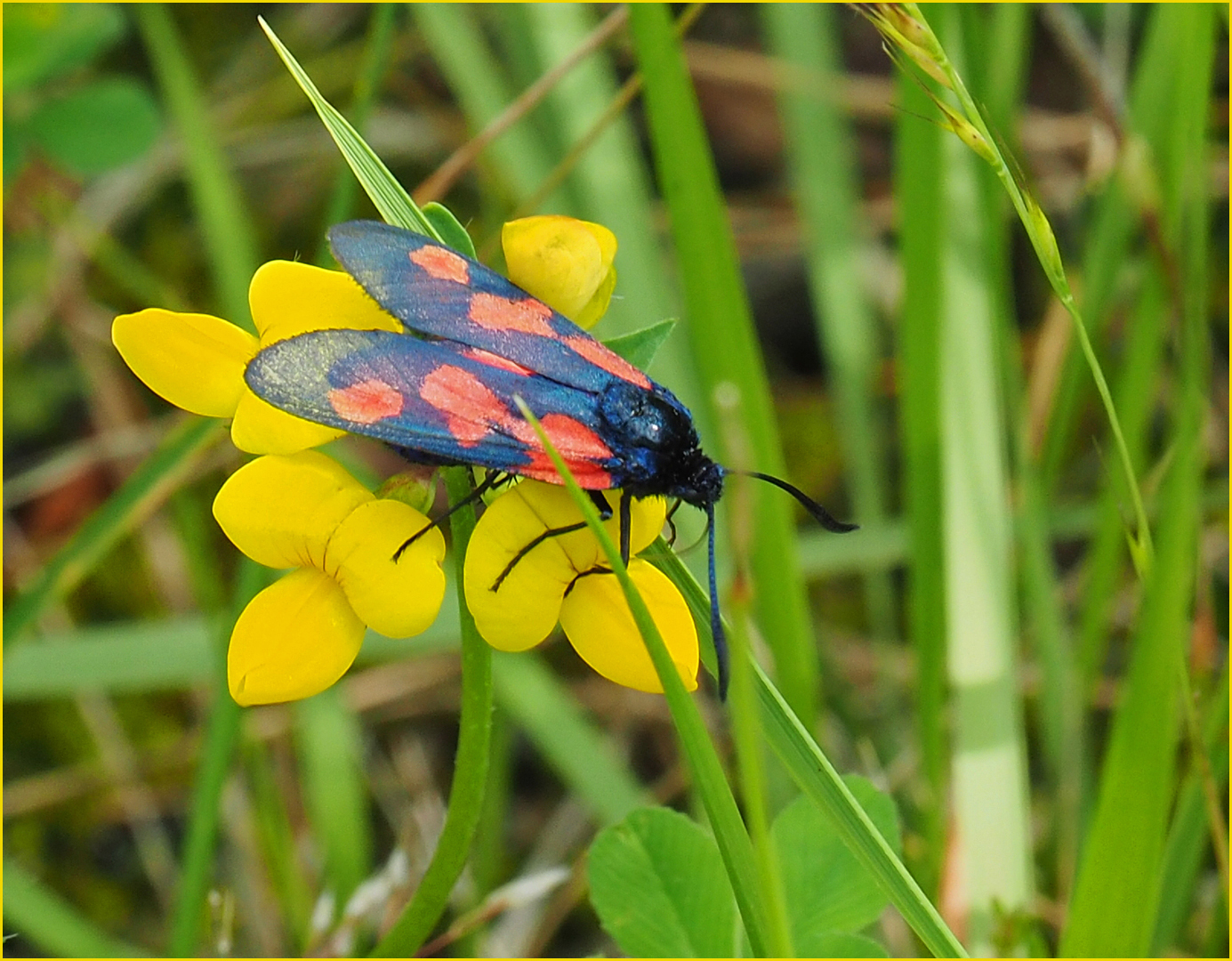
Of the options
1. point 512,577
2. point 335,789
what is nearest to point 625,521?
point 512,577

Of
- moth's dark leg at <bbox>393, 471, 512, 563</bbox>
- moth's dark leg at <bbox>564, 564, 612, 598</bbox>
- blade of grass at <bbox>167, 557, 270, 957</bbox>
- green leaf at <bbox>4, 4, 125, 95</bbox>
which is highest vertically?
green leaf at <bbox>4, 4, 125, 95</bbox>

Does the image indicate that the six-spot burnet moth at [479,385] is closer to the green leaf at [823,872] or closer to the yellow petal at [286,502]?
the yellow petal at [286,502]

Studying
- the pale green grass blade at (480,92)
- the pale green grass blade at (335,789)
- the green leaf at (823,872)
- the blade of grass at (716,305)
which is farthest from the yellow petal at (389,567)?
the pale green grass blade at (480,92)

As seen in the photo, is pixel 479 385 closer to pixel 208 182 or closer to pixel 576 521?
pixel 576 521

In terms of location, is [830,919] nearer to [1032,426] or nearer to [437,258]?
[437,258]

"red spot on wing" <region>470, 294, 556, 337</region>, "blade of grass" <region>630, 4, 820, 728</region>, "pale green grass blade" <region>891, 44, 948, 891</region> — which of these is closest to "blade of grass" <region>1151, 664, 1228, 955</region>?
"pale green grass blade" <region>891, 44, 948, 891</region>

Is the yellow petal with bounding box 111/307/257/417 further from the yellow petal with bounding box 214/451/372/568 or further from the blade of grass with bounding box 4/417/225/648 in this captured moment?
the blade of grass with bounding box 4/417/225/648

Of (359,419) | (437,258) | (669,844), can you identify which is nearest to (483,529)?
(359,419)
